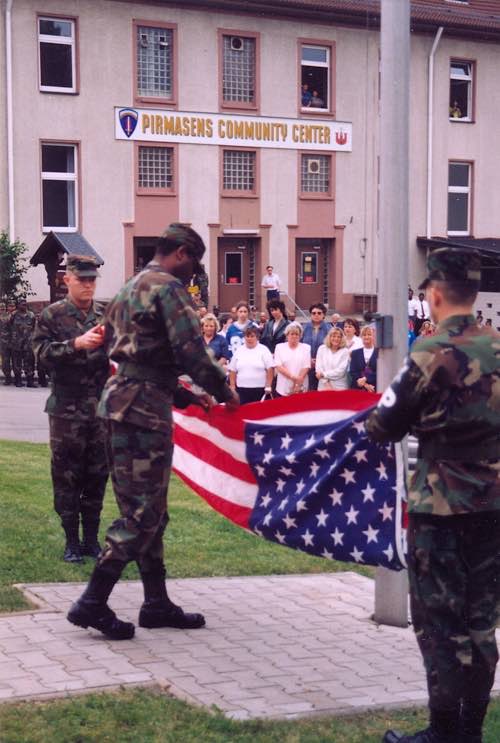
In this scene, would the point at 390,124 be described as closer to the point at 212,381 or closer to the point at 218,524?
the point at 212,381

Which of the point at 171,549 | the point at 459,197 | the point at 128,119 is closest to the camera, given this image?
the point at 171,549

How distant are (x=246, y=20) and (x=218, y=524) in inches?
1192

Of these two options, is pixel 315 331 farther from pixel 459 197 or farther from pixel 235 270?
pixel 459 197

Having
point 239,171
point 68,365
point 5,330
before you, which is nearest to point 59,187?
point 239,171

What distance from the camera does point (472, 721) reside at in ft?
16.1

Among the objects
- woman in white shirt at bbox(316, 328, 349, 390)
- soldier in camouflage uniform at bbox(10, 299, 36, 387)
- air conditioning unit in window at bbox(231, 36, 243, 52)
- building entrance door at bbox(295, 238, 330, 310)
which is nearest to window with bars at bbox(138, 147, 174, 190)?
air conditioning unit in window at bbox(231, 36, 243, 52)

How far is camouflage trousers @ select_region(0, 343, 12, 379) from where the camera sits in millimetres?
27891

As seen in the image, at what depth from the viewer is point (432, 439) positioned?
4.83 m

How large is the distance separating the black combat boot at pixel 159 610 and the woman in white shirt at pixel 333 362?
30.5 ft

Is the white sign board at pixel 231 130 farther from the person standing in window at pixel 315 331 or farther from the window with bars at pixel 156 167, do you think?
the person standing in window at pixel 315 331

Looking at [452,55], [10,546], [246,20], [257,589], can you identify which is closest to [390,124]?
[257,589]

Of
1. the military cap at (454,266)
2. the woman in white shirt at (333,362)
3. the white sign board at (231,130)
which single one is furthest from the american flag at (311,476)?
the white sign board at (231,130)

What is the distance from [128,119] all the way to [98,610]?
3120 centimetres

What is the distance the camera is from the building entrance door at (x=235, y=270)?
38750 millimetres
